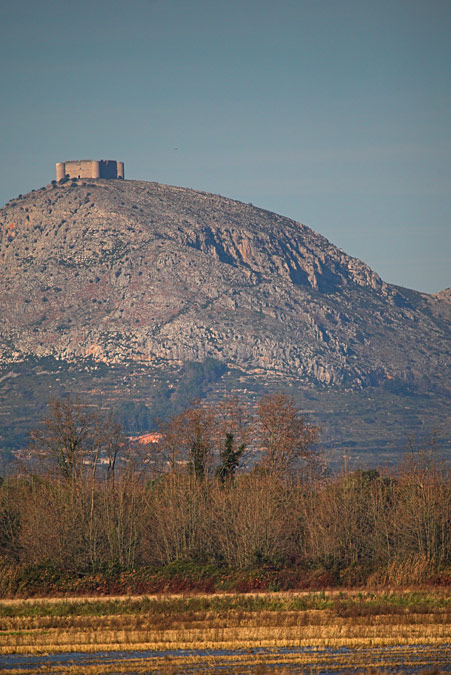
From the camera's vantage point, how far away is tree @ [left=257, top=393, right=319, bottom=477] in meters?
111

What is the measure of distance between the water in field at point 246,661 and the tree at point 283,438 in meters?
63.2

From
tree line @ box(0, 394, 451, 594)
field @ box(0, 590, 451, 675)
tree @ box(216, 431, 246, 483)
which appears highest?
tree @ box(216, 431, 246, 483)

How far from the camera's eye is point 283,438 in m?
112

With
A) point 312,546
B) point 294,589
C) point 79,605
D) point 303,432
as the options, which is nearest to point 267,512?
point 312,546

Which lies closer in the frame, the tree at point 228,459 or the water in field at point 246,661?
the water in field at point 246,661

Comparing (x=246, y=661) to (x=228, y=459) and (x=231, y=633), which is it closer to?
(x=231, y=633)

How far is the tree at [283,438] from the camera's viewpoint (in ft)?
364

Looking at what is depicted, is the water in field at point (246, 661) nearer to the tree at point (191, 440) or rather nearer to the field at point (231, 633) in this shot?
the field at point (231, 633)

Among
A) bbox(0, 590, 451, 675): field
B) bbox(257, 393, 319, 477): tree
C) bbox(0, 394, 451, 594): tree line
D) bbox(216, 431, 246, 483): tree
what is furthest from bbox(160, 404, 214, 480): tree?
bbox(0, 590, 451, 675): field

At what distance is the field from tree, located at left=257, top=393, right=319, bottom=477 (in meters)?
52.2

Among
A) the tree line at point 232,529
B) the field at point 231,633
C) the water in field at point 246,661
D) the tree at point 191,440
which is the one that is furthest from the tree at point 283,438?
the water in field at point 246,661

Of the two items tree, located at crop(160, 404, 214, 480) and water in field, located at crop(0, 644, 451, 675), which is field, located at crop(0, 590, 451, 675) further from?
tree, located at crop(160, 404, 214, 480)

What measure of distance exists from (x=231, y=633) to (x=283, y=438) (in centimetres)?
6604

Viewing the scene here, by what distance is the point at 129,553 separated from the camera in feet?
224
